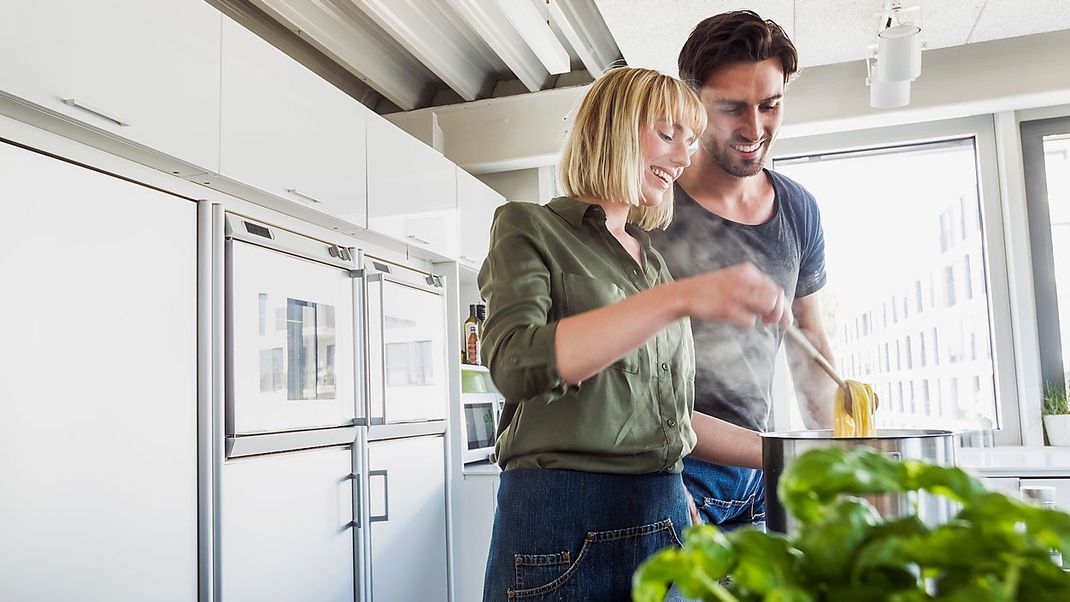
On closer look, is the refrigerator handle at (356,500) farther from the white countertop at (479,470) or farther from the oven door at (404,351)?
the white countertop at (479,470)

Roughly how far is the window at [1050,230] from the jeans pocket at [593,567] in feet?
9.91

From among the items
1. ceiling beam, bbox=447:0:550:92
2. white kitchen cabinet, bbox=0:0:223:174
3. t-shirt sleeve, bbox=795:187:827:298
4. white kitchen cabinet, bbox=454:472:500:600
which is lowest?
white kitchen cabinet, bbox=454:472:500:600

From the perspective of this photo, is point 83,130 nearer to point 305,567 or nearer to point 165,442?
point 165,442

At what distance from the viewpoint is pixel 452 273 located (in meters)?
3.55

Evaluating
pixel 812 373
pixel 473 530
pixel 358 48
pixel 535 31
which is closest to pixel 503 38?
pixel 535 31

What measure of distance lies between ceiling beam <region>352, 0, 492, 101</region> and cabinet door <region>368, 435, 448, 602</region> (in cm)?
147

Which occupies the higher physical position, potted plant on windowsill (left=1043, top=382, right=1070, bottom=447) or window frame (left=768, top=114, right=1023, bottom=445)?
window frame (left=768, top=114, right=1023, bottom=445)

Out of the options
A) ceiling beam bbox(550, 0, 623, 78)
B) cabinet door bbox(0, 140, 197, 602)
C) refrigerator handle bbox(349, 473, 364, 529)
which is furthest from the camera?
ceiling beam bbox(550, 0, 623, 78)

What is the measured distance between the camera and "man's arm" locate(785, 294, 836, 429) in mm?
1542

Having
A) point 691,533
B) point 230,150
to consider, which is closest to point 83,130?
point 230,150

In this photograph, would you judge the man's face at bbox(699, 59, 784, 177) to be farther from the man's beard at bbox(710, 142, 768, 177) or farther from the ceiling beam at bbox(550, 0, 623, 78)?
the ceiling beam at bbox(550, 0, 623, 78)

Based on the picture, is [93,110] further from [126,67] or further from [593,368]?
[593,368]

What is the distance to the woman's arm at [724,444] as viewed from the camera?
1266 millimetres

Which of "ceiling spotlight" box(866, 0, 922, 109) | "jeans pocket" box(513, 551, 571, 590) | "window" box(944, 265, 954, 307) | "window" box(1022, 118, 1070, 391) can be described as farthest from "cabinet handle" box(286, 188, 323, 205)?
"window" box(1022, 118, 1070, 391)
